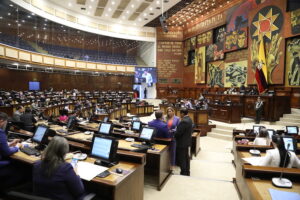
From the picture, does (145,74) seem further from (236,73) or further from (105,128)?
(105,128)

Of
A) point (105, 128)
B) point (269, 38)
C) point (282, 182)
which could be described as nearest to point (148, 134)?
point (105, 128)

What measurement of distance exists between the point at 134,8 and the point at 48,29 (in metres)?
8.77

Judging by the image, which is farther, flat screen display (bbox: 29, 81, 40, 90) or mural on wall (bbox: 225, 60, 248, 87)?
flat screen display (bbox: 29, 81, 40, 90)

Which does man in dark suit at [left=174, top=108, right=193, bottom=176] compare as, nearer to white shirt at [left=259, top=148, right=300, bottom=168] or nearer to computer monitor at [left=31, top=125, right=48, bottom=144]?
white shirt at [left=259, top=148, right=300, bottom=168]

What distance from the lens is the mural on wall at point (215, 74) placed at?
49.5 feet

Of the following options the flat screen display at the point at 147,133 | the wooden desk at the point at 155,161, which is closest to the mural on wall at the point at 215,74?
the wooden desk at the point at 155,161

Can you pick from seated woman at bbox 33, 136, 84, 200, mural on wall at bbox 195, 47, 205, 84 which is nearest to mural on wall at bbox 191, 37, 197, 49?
mural on wall at bbox 195, 47, 205, 84

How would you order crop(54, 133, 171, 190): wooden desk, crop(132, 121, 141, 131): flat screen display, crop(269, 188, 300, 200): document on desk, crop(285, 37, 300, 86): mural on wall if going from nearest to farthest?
crop(269, 188, 300, 200): document on desk → crop(54, 133, 171, 190): wooden desk → crop(132, 121, 141, 131): flat screen display → crop(285, 37, 300, 86): mural on wall

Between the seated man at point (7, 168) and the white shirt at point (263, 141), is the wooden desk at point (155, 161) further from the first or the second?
the white shirt at point (263, 141)

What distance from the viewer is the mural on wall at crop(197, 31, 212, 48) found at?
16562mm

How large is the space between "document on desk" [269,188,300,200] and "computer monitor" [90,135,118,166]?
1.85 meters

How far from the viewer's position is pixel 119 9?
56.9 feet

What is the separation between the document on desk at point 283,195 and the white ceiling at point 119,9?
15.8 metres

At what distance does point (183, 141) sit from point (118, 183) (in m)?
2.36
